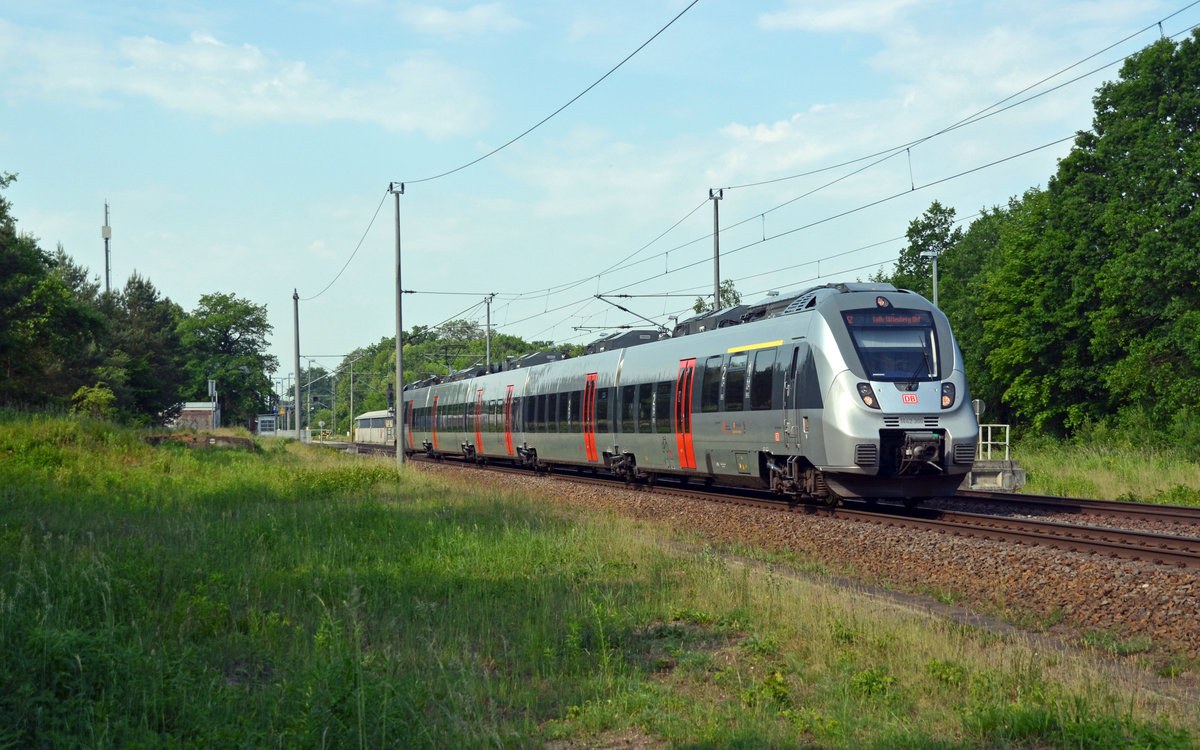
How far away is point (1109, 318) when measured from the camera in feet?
132

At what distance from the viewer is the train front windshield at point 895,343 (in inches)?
619

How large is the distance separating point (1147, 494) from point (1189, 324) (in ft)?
57.9

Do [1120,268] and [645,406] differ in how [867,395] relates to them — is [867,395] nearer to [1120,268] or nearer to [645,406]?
[645,406]

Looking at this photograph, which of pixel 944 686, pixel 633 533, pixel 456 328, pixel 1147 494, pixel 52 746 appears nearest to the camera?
pixel 52 746

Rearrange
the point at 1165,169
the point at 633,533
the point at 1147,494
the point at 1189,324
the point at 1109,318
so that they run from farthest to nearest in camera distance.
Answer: the point at 1109,318
the point at 1165,169
the point at 1189,324
the point at 1147,494
the point at 633,533

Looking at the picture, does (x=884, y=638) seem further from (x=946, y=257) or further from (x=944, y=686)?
(x=946, y=257)

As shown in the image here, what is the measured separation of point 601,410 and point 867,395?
12.0m

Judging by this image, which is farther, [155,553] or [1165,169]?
[1165,169]

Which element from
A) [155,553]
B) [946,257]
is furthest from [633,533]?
[946,257]

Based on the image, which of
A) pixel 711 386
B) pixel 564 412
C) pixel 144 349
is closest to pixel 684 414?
pixel 711 386

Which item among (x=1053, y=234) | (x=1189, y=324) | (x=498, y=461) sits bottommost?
(x=498, y=461)

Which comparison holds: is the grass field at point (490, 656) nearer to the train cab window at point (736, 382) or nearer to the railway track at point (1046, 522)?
the railway track at point (1046, 522)

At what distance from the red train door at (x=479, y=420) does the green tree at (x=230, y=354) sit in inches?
2367

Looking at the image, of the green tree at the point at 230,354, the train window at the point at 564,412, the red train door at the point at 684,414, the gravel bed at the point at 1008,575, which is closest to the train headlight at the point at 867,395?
the gravel bed at the point at 1008,575
